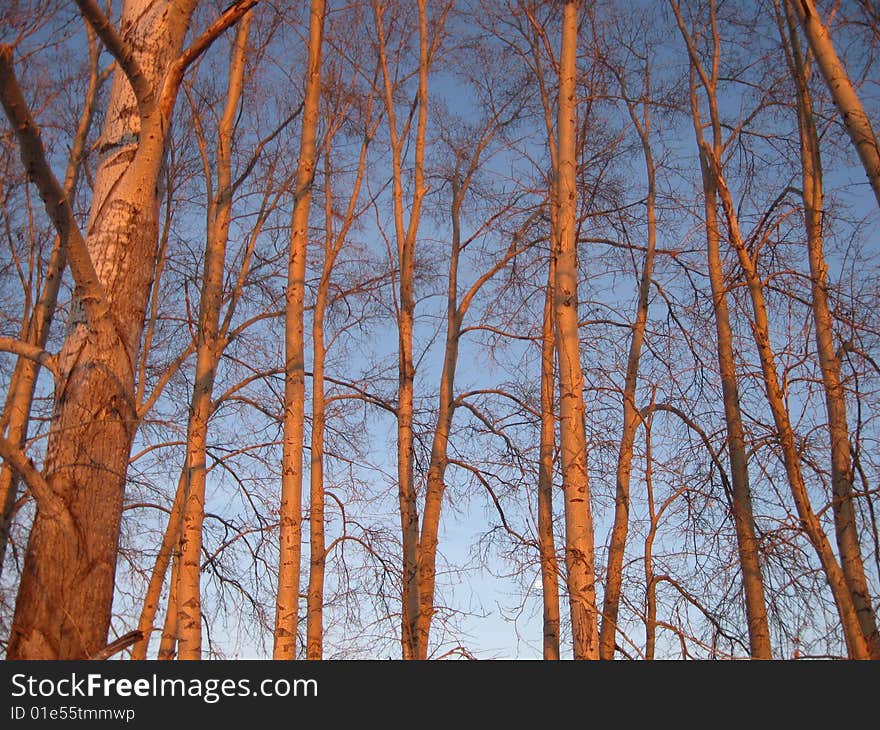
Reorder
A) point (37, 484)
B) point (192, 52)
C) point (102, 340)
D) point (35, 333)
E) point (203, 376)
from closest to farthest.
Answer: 1. point (37, 484)
2. point (102, 340)
3. point (192, 52)
4. point (203, 376)
5. point (35, 333)

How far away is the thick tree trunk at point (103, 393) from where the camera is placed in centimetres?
298

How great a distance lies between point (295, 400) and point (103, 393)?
3.95 metres

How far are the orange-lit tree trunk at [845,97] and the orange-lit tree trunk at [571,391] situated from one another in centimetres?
158

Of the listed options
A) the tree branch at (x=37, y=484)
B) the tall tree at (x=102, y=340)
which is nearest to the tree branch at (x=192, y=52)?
the tall tree at (x=102, y=340)

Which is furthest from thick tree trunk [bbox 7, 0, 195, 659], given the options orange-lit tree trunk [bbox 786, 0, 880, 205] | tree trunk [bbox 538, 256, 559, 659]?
tree trunk [bbox 538, 256, 559, 659]

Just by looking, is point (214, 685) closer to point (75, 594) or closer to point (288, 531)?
point (75, 594)

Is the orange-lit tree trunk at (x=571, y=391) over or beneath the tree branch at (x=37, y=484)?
over

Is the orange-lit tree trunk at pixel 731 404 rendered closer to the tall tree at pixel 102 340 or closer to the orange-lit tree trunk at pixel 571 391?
the orange-lit tree trunk at pixel 571 391

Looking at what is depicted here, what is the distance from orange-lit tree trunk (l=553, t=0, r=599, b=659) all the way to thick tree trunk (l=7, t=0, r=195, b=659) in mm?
2683

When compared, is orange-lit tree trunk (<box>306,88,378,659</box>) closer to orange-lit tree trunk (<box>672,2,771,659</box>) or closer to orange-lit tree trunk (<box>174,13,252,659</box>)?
orange-lit tree trunk (<box>174,13,252,659</box>)

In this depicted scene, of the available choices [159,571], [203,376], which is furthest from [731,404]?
[159,571]

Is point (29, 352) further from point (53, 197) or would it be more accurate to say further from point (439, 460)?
point (439, 460)

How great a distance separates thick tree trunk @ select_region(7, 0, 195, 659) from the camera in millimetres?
2979

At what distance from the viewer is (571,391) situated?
5.18 meters
